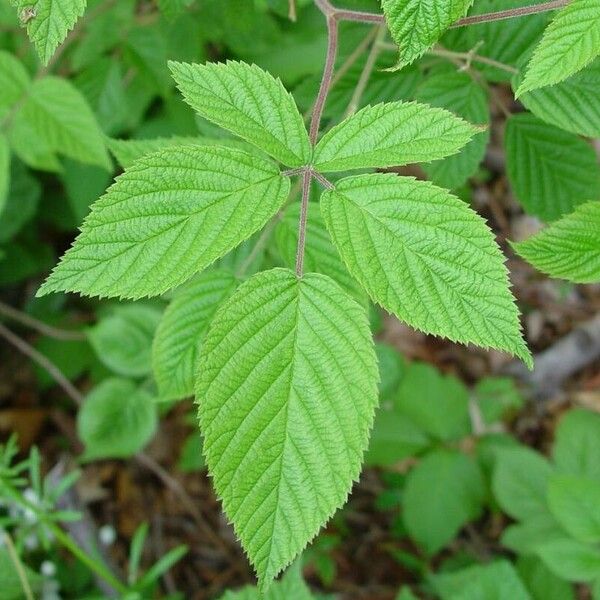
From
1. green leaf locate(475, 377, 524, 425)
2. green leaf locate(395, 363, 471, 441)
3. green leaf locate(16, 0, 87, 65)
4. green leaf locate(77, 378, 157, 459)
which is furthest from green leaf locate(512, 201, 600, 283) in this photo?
green leaf locate(475, 377, 524, 425)

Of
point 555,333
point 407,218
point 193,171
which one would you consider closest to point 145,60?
point 193,171

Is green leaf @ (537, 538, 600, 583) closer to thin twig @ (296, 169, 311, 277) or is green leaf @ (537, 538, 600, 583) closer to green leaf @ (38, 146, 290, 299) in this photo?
thin twig @ (296, 169, 311, 277)

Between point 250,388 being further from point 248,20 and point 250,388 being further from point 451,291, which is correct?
point 248,20

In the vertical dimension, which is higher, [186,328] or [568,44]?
[568,44]

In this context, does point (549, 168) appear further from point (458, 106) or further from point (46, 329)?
point (46, 329)

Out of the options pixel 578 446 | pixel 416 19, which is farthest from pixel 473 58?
pixel 578 446

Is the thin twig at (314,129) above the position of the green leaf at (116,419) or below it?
above

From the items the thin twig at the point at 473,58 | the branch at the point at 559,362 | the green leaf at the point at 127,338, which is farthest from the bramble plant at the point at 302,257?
the branch at the point at 559,362

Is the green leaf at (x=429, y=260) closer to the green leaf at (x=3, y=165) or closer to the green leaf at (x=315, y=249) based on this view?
the green leaf at (x=315, y=249)
